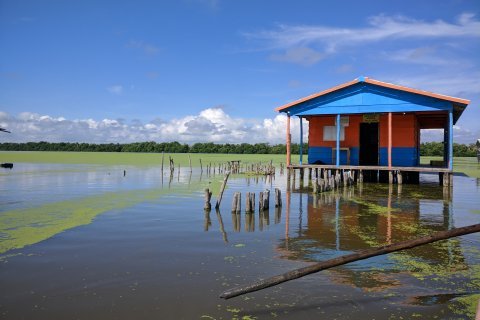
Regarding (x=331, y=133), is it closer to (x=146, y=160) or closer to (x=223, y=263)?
(x=223, y=263)

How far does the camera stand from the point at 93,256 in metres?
7.70

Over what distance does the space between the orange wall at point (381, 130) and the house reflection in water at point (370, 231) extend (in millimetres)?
6133

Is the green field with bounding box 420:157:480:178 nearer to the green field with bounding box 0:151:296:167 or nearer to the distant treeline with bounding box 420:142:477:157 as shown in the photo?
the distant treeline with bounding box 420:142:477:157

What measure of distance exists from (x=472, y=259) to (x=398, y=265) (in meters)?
1.59

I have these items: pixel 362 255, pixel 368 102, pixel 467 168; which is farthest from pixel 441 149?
pixel 362 255

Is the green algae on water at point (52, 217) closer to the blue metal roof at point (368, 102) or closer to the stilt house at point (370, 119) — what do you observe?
the blue metal roof at point (368, 102)

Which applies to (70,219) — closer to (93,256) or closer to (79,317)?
(93,256)

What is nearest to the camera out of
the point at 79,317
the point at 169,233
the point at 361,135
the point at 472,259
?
the point at 79,317

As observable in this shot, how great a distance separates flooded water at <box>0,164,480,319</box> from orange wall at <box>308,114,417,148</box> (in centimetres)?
982

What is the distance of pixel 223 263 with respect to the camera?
23.7 ft

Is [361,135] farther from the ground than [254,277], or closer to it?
farther from the ground

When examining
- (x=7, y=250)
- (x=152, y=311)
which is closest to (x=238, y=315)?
(x=152, y=311)

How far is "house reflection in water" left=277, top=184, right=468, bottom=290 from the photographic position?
6855mm

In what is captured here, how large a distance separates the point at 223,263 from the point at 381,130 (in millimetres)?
18741
